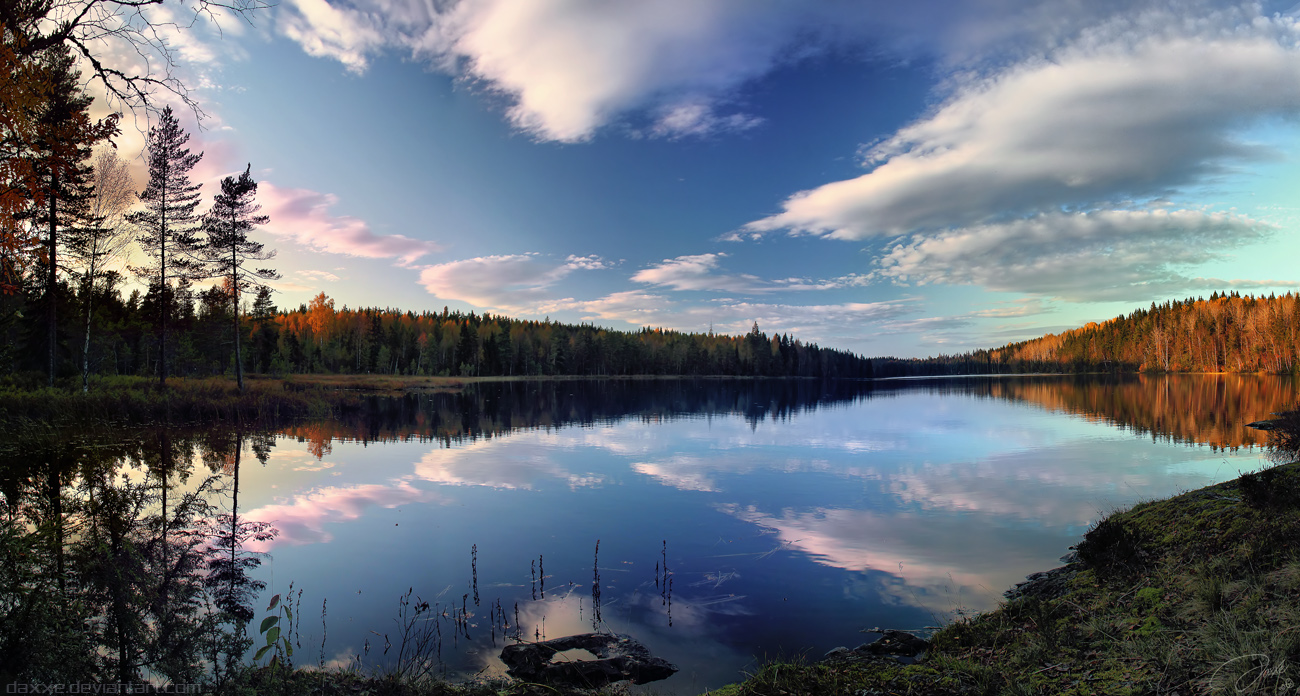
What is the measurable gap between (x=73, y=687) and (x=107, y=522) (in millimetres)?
7068

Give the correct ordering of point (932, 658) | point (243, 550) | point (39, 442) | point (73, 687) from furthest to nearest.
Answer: point (39, 442), point (243, 550), point (932, 658), point (73, 687)

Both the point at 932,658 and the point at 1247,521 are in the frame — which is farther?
the point at 1247,521

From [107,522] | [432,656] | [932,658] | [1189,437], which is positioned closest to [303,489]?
[107,522]

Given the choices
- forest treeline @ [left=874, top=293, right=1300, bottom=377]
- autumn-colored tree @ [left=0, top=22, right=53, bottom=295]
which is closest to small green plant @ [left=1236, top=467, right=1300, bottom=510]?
autumn-colored tree @ [left=0, top=22, right=53, bottom=295]

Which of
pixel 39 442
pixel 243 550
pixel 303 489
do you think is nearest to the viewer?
pixel 243 550

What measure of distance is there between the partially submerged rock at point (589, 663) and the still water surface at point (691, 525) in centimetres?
33

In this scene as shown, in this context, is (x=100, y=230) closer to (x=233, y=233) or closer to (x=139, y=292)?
(x=233, y=233)

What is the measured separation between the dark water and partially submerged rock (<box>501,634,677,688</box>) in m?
0.34

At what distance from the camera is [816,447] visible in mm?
29453

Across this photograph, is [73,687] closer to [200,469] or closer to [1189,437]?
[200,469]

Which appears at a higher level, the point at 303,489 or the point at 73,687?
the point at 73,687

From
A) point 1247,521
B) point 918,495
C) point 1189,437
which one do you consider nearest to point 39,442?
point 918,495

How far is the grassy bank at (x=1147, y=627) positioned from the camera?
509 centimetres

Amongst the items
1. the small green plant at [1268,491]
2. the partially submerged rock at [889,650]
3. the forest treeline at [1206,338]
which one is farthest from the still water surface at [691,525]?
the forest treeline at [1206,338]
